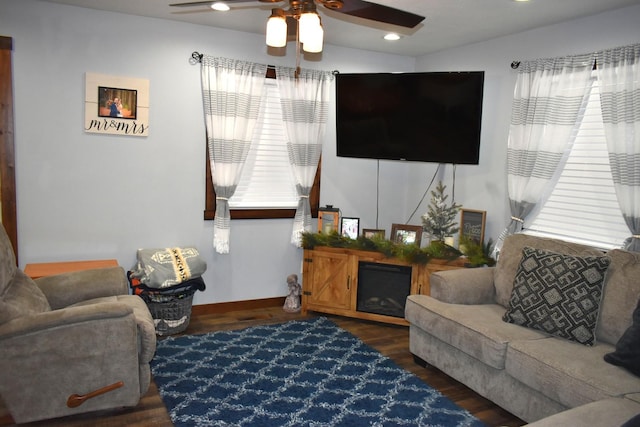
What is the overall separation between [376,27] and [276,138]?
1350 millimetres

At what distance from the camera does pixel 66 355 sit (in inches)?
93.8

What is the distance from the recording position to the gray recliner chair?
232 cm

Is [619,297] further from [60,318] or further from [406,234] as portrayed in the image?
[60,318]

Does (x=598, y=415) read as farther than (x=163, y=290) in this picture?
No

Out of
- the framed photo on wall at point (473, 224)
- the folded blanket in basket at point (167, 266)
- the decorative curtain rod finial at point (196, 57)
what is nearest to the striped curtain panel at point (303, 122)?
the decorative curtain rod finial at point (196, 57)

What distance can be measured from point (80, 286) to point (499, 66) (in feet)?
12.0

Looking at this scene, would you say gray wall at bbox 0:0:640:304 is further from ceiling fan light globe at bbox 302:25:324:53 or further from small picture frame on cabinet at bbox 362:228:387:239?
ceiling fan light globe at bbox 302:25:324:53

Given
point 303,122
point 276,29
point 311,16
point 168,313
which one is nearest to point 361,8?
point 311,16

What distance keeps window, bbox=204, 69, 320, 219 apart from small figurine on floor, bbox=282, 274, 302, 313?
2.00 feet

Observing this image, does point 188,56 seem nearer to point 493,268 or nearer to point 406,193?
point 406,193

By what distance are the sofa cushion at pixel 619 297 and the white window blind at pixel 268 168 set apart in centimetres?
271

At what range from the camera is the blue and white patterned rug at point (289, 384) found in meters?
2.62

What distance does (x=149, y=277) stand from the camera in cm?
360

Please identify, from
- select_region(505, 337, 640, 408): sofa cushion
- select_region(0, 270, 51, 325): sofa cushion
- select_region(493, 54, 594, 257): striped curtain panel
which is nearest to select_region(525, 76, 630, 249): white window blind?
select_region(493, 54, 594, 257): striped curtain panel
